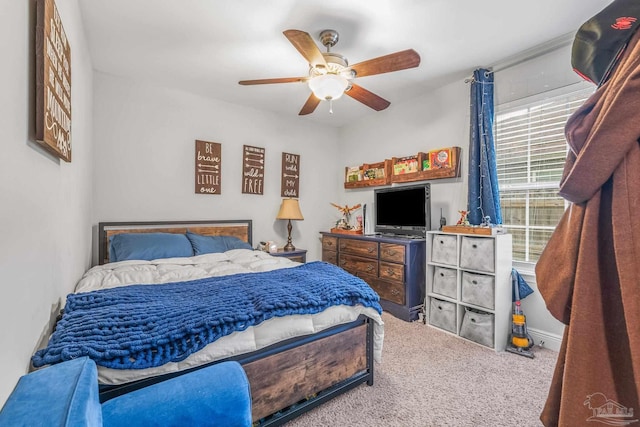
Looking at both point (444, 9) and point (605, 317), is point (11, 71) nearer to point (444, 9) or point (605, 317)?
point (605, 317)

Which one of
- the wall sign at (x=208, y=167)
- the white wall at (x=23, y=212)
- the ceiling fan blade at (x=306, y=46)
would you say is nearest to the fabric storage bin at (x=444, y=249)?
the ceiling fan blade at (x=306, y=46)

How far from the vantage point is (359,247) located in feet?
12.0

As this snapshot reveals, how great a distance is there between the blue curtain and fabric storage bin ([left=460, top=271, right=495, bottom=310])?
0.52 m

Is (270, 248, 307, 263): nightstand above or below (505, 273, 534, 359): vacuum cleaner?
above

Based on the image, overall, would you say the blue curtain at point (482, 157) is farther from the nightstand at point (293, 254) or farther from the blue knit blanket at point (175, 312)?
the nightstand at point (293, 254)

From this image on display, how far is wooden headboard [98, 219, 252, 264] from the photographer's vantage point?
10.1ft

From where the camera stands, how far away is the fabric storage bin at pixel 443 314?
2.82m

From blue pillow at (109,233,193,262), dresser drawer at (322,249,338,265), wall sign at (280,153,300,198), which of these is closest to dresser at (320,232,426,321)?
dresser drawer at (322,249,338,265)

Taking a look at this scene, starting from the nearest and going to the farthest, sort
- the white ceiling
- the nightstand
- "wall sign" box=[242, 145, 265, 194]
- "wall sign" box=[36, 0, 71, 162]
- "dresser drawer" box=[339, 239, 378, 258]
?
1. "wall sign" box=[36, 0, 71, 162]
2. the white ceiling
3. "dresser drawer" box=[339, 239, 378, 258]
4. the nightstand
5. "wall sign" box=[242, 145, 265, 194]

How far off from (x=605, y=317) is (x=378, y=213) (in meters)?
3.14

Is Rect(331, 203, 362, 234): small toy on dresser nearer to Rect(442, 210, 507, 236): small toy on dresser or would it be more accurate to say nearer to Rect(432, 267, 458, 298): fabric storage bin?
Rect(432, 267, 458, 298): fabric storage bin

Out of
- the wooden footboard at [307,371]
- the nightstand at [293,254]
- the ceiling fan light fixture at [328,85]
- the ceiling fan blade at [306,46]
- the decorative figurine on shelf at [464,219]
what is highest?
the ceiling fan blade at [306,46]

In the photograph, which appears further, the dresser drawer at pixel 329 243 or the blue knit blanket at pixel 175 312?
the dresser drawer at pixel 329 243

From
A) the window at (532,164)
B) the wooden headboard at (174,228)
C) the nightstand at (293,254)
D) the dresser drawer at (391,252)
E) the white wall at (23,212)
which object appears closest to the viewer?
the white wall at (23,212)
